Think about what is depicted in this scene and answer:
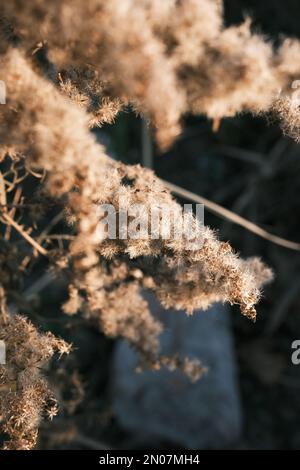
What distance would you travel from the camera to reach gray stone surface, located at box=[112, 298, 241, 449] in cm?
221

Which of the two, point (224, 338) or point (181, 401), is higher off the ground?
point (224, 338)

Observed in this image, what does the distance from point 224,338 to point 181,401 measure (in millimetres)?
342

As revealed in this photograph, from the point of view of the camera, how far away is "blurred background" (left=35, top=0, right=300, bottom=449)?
A: 222 cm

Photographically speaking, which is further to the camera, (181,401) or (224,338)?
(224,338)

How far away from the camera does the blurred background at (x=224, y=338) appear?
87.5 inches

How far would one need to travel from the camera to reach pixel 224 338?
2.42 m

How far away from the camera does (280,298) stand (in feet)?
9.02

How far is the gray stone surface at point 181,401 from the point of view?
221 centimetres

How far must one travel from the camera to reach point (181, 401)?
2229 mm

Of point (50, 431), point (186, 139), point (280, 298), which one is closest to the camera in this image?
point (50, 431)

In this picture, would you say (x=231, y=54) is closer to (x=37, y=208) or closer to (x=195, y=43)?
(x=195, y=43)

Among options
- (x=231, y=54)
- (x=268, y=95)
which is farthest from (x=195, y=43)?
(x=268, y=95)

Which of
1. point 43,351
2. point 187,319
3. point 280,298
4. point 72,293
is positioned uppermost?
point 280,298

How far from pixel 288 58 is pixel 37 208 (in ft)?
1.93
